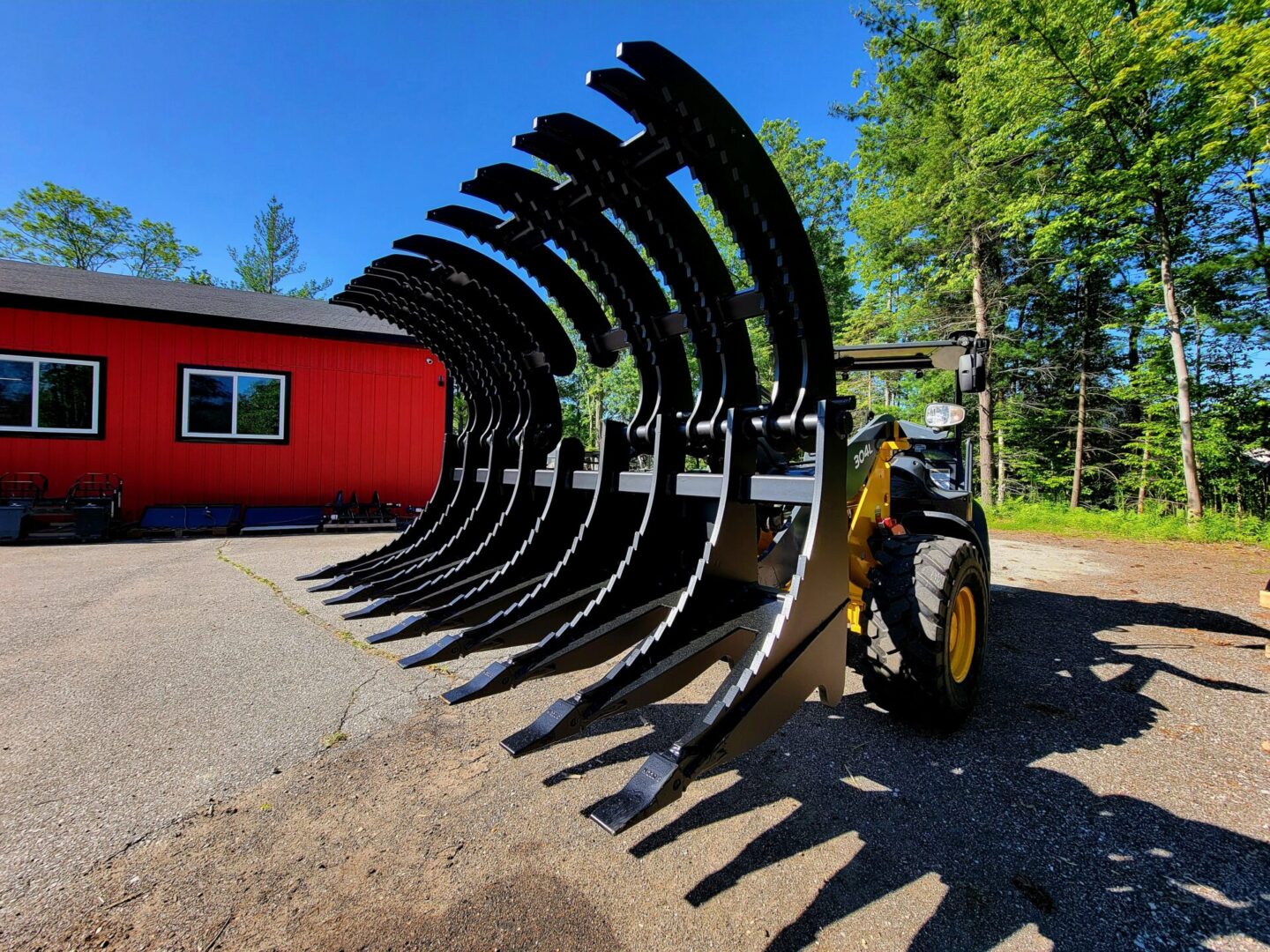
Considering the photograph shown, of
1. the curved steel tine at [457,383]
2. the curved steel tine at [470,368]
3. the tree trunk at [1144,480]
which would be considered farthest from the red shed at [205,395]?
the tree trunk at [1144,480]

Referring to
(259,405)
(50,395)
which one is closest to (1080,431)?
(259,405)

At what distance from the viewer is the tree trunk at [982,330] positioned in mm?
15781

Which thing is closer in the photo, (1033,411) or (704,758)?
(704,758)

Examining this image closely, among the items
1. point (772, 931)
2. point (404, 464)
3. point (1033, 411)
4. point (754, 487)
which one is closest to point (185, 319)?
point (404, 464)

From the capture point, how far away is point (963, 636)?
9.75 ft

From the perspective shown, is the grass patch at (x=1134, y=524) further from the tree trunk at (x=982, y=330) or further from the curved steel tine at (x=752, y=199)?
the curved steel tine at (x=752, y=199)

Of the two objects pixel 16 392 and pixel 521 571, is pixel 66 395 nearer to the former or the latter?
pixel 16 392

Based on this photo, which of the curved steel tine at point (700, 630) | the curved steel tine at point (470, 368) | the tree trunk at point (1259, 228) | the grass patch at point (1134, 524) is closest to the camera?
the curved steel tine at point (700, 630)

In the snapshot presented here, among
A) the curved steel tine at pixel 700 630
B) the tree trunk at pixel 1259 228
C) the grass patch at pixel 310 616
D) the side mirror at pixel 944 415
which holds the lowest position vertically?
the grass patch at pixel 310 616

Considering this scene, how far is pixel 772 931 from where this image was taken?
1.49 m

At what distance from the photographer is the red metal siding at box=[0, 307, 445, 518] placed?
9023 mm

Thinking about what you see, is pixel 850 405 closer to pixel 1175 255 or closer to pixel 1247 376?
pixel 1175 255

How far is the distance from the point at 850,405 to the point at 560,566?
1.21 m

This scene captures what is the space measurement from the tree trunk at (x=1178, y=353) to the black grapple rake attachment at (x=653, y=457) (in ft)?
41.9
